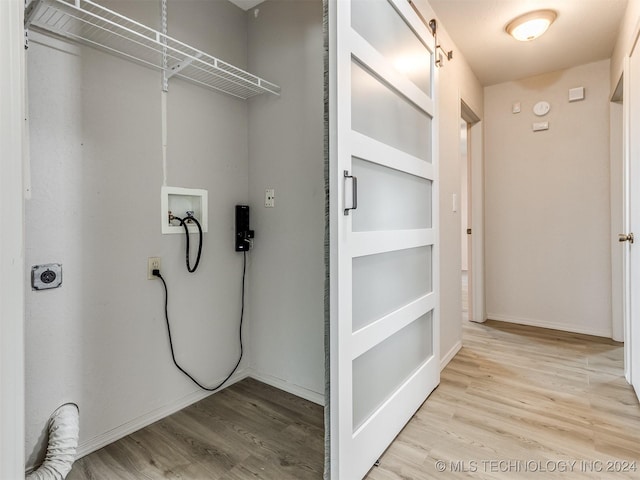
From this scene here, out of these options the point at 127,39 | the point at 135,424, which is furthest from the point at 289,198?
the point at 135,424

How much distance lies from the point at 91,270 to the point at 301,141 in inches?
52.9

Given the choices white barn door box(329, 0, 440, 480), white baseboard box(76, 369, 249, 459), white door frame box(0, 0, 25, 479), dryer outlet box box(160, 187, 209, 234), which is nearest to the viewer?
white door frame box(0, 0, 25, 479)

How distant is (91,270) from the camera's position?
1595 millimetres

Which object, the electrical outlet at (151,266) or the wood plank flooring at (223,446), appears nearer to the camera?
the wood plank flooring at (223,446)

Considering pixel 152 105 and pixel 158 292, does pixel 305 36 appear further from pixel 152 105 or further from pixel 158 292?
pixel 158 292

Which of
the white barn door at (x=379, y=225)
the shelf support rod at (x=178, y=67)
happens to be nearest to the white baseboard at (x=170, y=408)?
the white barn door at (x=379, y=225)

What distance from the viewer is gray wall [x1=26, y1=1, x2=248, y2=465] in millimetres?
1449

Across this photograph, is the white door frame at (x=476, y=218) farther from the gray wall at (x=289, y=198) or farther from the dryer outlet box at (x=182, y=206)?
the dryer outlet box at (x=182, y=206)

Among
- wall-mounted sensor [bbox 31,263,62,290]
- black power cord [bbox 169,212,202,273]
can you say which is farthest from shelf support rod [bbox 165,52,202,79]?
wall-mounted sensor [bbox 31,263,62,290]

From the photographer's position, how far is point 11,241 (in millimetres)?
698

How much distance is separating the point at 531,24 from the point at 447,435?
8.82 ft

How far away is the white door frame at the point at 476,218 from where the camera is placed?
3490 millimetres

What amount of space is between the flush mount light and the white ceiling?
0.04m

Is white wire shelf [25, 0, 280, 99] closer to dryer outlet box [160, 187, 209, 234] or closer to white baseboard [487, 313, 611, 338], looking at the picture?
dryer outlet box [160, 187, 209, 234]
